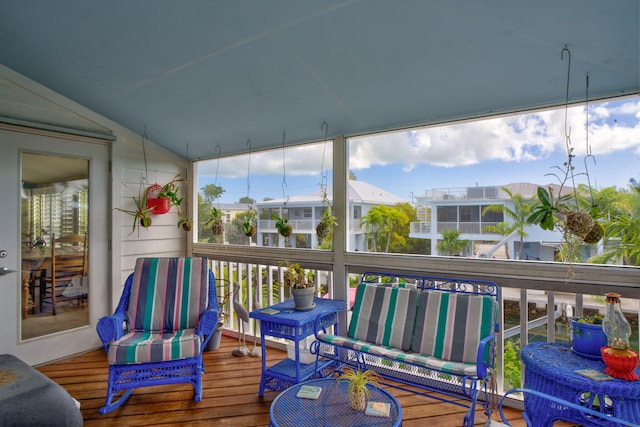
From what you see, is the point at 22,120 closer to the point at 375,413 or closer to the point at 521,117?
the point at 375,413

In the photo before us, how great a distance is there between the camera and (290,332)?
272 cm

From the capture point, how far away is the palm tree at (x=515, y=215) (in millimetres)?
2645

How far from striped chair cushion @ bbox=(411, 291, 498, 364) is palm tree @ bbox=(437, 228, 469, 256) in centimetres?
40

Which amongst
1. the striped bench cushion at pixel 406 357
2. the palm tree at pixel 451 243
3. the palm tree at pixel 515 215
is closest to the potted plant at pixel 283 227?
the striped bench cushion at pixel 406 357

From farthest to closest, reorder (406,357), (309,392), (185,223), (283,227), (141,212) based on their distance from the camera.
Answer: (185,223), (141,212), (283,227), (406,357), (309,392)

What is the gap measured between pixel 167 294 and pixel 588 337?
3.18 metres

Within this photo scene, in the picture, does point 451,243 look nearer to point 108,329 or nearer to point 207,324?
point 207,324

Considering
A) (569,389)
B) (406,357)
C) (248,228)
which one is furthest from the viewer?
(248,228)

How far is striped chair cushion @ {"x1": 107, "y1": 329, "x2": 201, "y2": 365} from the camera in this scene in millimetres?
2629

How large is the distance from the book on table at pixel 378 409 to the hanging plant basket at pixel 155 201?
323 centimetres

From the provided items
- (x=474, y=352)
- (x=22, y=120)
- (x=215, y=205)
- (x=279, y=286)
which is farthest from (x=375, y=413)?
(x=22, y=120)

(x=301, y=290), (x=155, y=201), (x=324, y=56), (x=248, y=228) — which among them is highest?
(x=324, y=56)

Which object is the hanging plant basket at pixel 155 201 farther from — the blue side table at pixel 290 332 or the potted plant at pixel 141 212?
the blue side table at pixel 290 332

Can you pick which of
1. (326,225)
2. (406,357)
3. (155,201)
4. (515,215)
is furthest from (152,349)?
(515,215)
